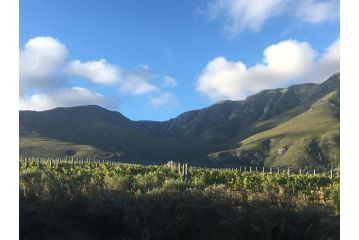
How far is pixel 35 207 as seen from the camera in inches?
530

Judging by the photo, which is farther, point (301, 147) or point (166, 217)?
point (301, 147)

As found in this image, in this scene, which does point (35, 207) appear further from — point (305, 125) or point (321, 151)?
point (305, 125)

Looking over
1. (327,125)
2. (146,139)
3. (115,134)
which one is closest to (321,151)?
(327,125)

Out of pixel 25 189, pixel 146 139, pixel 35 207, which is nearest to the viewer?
pixel 35 207

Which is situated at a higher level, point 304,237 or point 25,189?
point 25,189

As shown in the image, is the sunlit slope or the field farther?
the sunlit slope

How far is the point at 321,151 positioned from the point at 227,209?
357 feet

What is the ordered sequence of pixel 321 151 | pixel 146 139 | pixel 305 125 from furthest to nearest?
pixel 146 139, pixel 305 125, pixel 321 151

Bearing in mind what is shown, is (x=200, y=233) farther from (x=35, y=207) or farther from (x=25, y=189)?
(x=25, y=189)

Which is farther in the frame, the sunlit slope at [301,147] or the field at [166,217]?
the sunlit slope at [301,147]

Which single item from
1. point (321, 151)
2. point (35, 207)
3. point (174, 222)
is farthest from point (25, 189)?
point (321, 151)

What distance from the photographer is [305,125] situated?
497 feet
